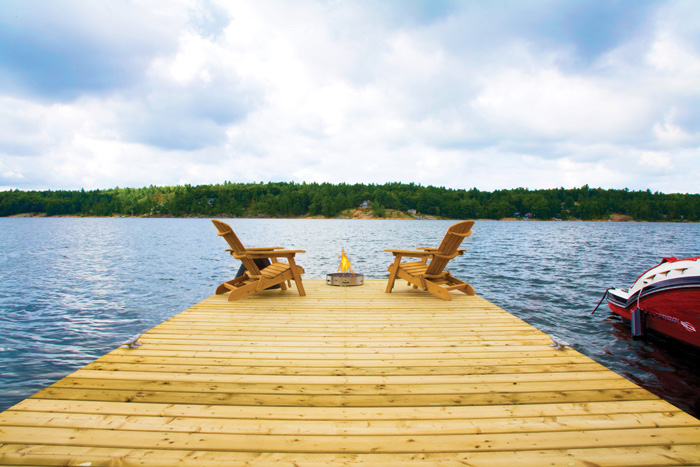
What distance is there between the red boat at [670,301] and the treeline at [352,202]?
95.9m

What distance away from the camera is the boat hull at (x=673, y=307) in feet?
15.7

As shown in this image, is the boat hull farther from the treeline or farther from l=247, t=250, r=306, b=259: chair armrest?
the treeline

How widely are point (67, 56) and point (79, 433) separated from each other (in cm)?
1715

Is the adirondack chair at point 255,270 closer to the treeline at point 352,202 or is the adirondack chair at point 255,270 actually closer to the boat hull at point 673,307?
the boat hull at point 673,307

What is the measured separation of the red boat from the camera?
15.7 feet

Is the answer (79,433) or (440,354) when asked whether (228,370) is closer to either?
(79,433)

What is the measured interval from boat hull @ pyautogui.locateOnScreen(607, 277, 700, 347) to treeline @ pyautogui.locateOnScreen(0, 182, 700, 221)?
315 ft

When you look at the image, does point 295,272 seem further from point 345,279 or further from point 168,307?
point 168,307

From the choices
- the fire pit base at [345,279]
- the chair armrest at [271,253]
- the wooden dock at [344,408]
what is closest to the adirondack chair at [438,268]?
the fire pit base at [345,279]

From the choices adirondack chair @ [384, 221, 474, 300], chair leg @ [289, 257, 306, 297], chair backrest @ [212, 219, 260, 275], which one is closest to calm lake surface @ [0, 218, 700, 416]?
adirondack chair @ [384, 221, 474, 300]

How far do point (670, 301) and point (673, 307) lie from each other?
0.30 ft

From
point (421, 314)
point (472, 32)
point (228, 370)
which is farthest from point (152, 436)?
point (472, 32)

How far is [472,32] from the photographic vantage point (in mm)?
17219

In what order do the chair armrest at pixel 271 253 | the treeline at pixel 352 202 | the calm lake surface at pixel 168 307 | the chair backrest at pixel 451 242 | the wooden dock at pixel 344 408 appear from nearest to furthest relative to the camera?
1. the wooden dock at pixel 344 408
2. the calm lake surface at pixel 168 307
3. the chair backrest at pixel 451 242
4. the chair armrest at pixel 271 253
5. the treeline at pixel 352 202
